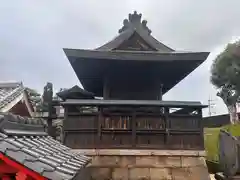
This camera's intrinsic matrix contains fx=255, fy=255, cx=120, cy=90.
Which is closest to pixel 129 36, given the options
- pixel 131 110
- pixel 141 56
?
pixel 141 56

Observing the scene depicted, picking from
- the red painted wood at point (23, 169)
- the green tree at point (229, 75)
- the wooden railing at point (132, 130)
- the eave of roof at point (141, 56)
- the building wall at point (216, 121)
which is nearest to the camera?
the red painted wood at point (23, 169)

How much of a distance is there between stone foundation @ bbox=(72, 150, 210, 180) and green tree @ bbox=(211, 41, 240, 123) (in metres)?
21.8

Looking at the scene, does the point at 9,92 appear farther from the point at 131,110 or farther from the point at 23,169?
the point at 23,169

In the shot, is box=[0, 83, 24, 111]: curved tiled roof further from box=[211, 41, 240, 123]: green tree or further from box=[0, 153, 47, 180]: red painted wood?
box=[211, 41, 240, 123]: green tree

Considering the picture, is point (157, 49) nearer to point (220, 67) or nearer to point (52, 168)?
point (52, 168)

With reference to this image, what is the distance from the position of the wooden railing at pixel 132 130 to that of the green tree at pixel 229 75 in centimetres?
2141

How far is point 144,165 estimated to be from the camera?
7.32 m

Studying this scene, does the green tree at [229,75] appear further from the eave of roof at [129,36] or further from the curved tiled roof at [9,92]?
the curved tiled roof at [9,92]

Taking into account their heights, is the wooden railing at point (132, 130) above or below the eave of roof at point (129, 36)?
below

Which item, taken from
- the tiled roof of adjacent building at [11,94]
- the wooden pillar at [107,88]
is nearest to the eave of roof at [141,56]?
the wooden pillar at [107,88]

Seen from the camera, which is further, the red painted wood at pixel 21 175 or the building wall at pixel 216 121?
the building wall at pixel 216 121

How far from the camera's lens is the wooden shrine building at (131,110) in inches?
293

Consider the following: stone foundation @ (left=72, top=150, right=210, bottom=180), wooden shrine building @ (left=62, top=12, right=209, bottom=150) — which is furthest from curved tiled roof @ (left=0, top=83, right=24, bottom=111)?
stone foundation @ (left=72, top=150, right=210, bottom=180)


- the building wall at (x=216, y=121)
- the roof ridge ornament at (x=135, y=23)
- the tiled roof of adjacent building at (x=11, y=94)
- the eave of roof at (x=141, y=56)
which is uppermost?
the roof ridge ornament at (x=135, y=23)
